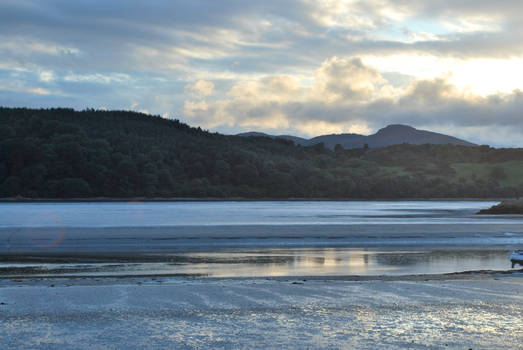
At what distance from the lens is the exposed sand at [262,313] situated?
11.3 m

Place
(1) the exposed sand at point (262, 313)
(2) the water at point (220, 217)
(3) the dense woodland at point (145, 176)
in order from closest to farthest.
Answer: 1. (1) the exposed sand at point (262, 313)
2. (2) the water at point (220, 217)
3. (3) the dense woodland at point (145, 176)

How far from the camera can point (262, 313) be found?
45.3 ft

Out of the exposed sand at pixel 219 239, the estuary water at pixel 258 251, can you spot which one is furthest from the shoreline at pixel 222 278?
the exposed sand at pixel 219 239

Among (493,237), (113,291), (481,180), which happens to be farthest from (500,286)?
(481,180)

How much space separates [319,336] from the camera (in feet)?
38.1

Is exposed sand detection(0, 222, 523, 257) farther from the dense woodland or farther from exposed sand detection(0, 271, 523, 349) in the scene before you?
the dense woodland

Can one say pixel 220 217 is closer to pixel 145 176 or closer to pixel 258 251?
pixel 258 251

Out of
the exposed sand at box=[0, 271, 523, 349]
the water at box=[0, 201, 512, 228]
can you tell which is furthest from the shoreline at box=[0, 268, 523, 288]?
the water at box=[0, 201, 512, 228]

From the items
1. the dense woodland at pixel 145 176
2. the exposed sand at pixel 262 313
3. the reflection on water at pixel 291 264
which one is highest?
the dense woodland at pixel 145 176

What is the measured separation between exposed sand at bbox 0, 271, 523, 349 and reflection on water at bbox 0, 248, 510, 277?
2.81 metres

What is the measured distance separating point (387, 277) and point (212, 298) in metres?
7.16

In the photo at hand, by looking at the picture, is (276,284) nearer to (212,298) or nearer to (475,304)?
(212,298)

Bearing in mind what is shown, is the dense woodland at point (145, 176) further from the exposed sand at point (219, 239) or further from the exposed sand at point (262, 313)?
the exposed sand at point (262, 313)

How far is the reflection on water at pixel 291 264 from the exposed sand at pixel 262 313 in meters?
2.81
